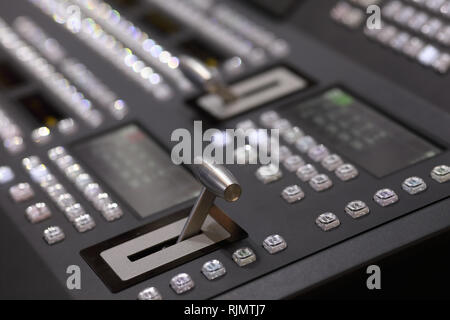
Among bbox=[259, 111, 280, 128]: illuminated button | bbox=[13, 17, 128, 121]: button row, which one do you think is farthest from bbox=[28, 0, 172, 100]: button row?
bbox=[259, 111, 280, 128]: illuminated button

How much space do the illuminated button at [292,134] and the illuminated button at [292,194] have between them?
0.10m

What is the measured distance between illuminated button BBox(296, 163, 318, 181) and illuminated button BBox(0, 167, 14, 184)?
0.35 meters

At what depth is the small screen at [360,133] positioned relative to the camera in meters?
0.87

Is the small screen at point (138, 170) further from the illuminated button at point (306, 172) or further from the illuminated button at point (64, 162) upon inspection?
the illuminated button at point (306, 172)

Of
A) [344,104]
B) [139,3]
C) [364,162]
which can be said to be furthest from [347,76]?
[139,3]

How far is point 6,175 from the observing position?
3.01 feet

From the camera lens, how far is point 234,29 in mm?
1172

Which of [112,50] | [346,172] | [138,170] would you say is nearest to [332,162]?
[346,172]

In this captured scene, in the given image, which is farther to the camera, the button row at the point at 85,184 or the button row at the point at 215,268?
the button row at the point at 85,184

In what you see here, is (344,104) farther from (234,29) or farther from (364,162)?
(234,29)

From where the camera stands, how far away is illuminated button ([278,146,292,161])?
88cm

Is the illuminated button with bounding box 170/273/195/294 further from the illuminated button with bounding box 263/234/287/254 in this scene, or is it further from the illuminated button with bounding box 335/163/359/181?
the illuminated button with bounding box 335/163/359/181

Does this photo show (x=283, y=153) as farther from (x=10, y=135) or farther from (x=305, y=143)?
(x=10, y=135)

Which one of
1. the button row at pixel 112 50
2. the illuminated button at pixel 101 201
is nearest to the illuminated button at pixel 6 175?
the illuminated button at pixel 101 201
